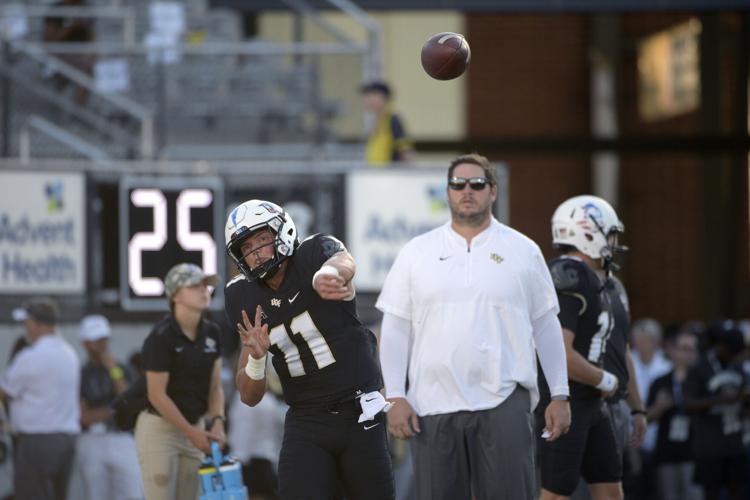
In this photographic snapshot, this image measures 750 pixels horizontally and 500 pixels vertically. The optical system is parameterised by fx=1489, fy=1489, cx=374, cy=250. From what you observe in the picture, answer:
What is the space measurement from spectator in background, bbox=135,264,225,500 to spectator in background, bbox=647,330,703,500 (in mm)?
6767

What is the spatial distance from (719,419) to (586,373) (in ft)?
19.7

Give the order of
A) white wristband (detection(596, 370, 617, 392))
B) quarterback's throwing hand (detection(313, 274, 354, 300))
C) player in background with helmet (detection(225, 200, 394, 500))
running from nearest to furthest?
quarterback's throwing hand (detection(313, 274, 354, 300)), player in background with helmet (detection(225, 200, 394, 500)), white wristband (detection(596, 370, 617, 392))

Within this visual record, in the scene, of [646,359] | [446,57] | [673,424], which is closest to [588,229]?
[446,57]

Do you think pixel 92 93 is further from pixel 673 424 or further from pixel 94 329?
pixel 673 424

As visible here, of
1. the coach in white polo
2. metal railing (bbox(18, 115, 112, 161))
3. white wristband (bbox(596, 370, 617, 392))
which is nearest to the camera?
the coach in white polo

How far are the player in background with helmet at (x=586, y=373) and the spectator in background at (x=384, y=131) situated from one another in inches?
220

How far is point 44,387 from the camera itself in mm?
12719

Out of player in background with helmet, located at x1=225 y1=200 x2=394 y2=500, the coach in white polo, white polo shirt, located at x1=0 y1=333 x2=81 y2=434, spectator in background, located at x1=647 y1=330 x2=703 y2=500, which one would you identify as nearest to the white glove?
player in background with helmet, located at x1=225 y1=200 x2=394 y2=500

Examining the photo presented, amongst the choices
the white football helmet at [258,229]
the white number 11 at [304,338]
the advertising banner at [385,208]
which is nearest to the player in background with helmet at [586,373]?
the white number 11 at [304,338]

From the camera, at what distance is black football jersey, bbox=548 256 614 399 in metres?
8.66

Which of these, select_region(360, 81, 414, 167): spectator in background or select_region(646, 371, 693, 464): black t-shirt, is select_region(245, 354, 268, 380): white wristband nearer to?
select_region(360, 81, 414, 167): spectator in background

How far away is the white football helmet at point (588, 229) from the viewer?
29.7 ft

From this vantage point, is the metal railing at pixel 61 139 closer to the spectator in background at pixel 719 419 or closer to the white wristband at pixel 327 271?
the spectator in background at pixel 719 419

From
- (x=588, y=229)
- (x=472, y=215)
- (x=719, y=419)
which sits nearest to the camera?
(x=472, y=215)
